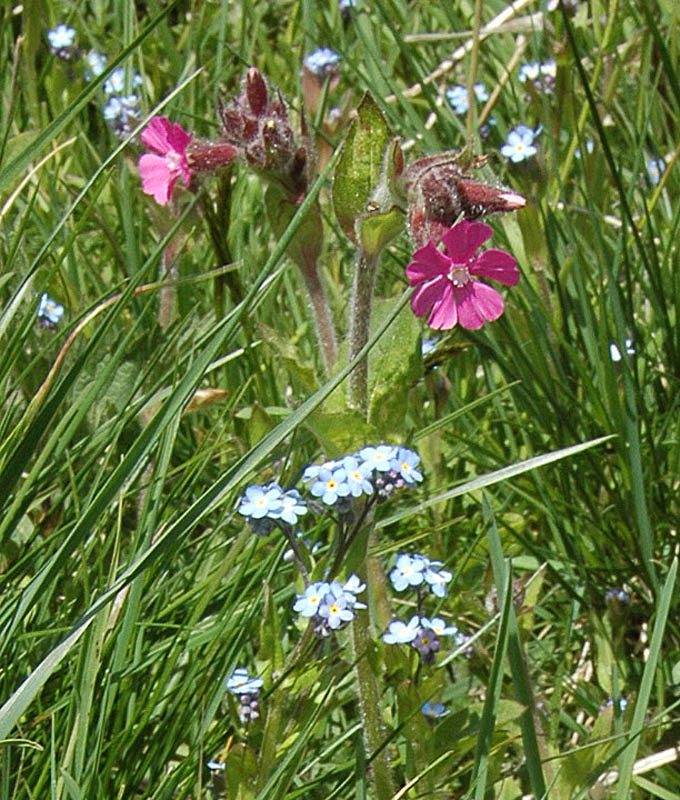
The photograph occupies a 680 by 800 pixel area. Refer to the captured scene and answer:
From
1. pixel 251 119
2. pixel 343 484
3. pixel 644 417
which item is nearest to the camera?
pixel 343 484

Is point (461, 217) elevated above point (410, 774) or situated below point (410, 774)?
above

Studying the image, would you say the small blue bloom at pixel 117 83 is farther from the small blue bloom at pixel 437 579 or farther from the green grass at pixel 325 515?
the small blue bloom at pixel 437 579

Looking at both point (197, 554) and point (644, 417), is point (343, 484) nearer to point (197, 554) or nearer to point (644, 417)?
point (197, 554)

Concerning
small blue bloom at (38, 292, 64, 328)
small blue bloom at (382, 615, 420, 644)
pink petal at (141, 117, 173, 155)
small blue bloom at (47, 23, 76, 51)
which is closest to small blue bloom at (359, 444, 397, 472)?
small blue bloom at (382, 615, 420, 644)

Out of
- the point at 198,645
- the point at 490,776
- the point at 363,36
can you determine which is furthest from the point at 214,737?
the point at 363,36

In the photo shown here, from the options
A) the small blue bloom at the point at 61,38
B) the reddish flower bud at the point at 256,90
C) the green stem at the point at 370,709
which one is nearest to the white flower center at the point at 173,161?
the reddish flower bud at the point at 256,90

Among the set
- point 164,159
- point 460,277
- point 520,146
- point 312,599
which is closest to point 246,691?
point 312,599
